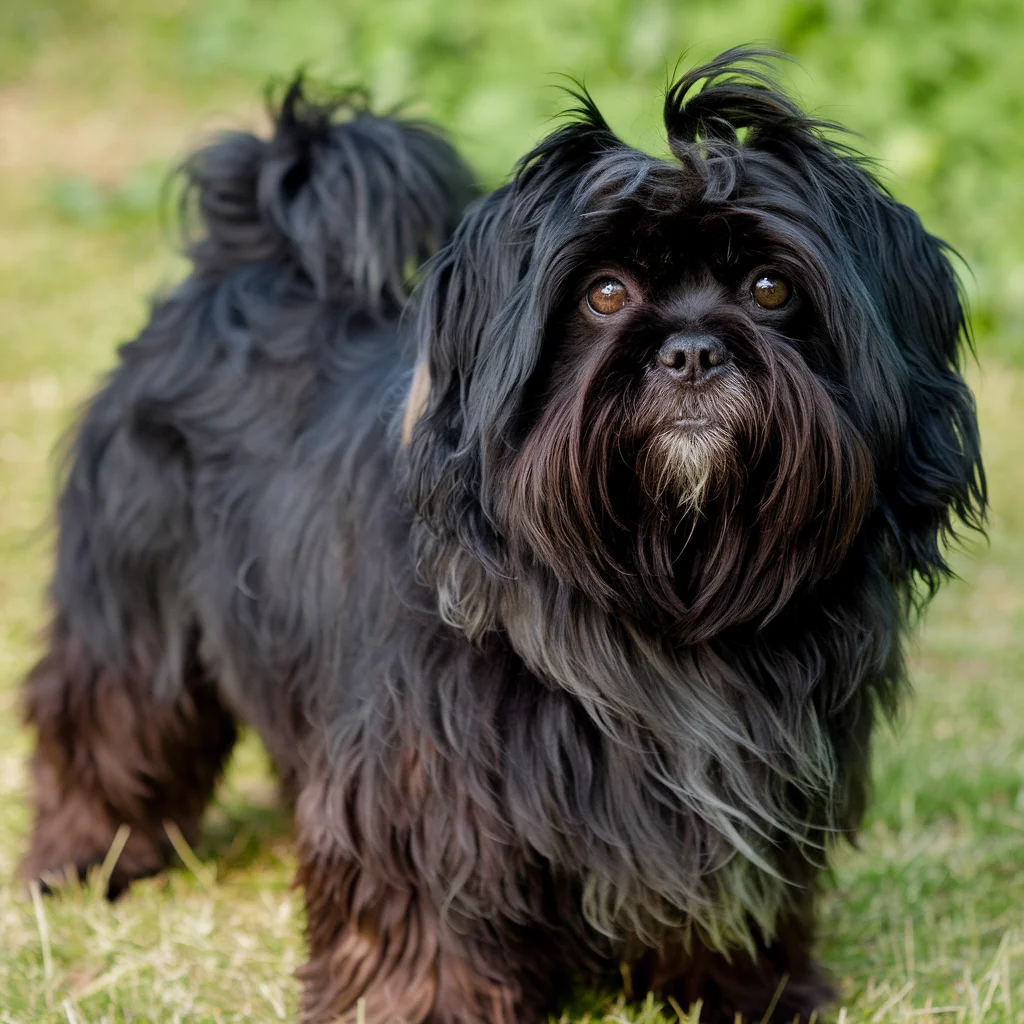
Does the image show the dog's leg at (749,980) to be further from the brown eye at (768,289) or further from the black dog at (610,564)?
the brown eye at (768,289)

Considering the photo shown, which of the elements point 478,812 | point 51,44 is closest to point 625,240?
point 478,812

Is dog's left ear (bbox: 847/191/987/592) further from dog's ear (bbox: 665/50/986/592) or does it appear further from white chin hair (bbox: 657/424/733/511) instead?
white chin hair (bbox: 657/424/733/511)

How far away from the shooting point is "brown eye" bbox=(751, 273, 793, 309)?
2.31 metres

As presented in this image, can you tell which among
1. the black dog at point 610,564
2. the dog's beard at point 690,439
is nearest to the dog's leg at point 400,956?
the black dog at point 610,564

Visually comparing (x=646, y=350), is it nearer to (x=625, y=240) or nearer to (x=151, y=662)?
(x=625, y=240)

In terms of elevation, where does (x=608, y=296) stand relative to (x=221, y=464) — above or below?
above

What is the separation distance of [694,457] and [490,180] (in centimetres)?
360

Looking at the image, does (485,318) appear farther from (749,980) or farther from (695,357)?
(749,980)

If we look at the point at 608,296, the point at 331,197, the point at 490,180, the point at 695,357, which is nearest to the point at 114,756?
the point at 331,197

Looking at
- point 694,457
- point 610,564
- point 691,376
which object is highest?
point 691,376

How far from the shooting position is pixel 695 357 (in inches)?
86.0

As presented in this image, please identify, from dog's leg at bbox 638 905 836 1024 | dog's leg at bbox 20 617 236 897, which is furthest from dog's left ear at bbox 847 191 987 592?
dog's leg at bbox 20 617 236 897

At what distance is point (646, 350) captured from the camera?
88.5 inches

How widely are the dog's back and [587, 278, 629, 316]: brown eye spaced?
30.7 inches
